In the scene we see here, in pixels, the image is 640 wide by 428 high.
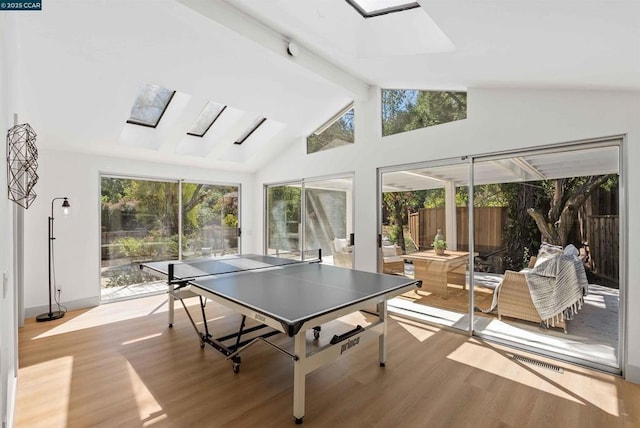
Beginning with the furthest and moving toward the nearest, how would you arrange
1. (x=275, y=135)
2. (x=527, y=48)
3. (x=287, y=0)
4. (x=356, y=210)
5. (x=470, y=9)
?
(x=275, y=135), (x=356, y=210), (x=287, y=0), (x=527, y=48), (x=470, y=9)

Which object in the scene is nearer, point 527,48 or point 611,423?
point 611,423

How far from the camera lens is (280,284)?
9.05 ft

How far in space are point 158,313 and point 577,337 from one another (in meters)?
5.14

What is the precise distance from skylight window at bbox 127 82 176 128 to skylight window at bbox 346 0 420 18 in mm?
2849

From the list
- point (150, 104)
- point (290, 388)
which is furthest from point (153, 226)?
point (290, 388)

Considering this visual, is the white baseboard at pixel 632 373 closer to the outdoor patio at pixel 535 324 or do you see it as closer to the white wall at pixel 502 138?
the white wall at pixel 502 138

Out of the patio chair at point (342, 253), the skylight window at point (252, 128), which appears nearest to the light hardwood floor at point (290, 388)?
the patio chair at point (342, 253)

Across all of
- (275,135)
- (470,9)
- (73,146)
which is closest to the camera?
(470,9)

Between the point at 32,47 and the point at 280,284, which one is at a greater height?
the point at 32,47

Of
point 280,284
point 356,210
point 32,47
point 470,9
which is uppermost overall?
point 32,47

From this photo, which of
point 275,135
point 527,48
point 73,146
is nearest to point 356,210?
point 275,135

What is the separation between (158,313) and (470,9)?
4948 mm

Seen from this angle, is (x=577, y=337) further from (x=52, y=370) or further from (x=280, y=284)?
(x=52, y=370)

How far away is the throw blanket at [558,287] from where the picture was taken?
3.18 m
